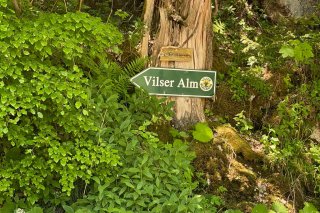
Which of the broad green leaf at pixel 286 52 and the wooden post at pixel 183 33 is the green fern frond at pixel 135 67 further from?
the broad green leaf at pixel 286 52

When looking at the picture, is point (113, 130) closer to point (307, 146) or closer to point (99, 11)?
point (307, 146)

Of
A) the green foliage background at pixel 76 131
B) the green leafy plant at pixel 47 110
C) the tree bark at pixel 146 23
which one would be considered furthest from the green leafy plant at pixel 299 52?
the green leafy plant at pixel 47 110

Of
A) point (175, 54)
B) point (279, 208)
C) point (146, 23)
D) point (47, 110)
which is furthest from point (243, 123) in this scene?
point (47, 110)

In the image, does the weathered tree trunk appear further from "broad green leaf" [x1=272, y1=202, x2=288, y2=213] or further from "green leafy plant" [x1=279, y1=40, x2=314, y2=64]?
"green leafy plant" [x1=279, y1=40, x2=314, y2=64]

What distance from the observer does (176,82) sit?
4.77m

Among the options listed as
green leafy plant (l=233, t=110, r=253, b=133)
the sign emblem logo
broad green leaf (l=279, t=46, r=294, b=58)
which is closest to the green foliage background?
the sign emblem logo

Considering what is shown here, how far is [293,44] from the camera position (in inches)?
258

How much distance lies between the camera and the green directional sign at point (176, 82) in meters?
4.67

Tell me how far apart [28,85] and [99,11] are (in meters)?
3.96

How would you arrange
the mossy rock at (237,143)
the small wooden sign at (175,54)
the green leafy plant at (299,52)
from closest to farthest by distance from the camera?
the small wooden sign at (175,54) → the mossy rock at (237,143) → the green leafy plant at (299,52)

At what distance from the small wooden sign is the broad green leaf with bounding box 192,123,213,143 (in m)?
0.71

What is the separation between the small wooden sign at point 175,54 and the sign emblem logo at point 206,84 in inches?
12.7

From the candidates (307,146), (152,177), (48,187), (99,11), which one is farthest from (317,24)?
(48,187)

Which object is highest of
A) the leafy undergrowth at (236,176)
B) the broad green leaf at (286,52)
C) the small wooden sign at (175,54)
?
the broad green leaf at (286,52)
